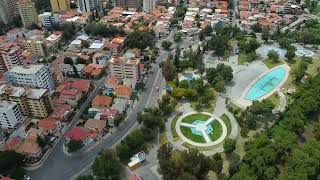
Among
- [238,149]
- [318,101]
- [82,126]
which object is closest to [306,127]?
[318,101]

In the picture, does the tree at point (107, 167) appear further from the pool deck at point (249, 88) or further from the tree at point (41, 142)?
the pool deck at point (249, 88)

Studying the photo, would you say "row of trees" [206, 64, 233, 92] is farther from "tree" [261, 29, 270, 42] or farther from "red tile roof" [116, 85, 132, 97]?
"tree" [261, 29, 270, 42]

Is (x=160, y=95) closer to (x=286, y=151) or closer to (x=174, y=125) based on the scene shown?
(x=174, y=125)

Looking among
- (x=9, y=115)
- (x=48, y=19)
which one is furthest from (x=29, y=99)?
(x=48, y=19)

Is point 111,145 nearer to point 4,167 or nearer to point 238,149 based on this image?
point 4,167

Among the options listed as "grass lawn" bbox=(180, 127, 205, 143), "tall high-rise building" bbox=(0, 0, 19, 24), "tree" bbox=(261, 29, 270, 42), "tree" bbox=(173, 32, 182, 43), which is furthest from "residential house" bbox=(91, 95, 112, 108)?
"tall high-rise building" bbox=(0, 0, 19, 24)
